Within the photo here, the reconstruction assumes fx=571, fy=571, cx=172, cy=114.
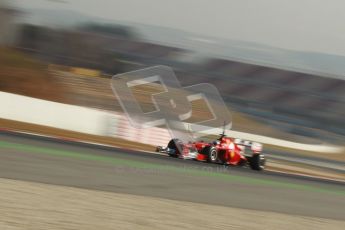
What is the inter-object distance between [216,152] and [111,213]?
26.5 feet

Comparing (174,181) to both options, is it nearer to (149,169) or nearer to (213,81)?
(149,169)

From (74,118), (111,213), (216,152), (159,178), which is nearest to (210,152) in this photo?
(216,152)

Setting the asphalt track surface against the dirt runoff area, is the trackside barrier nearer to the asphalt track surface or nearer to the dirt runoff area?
the asphalt track surface

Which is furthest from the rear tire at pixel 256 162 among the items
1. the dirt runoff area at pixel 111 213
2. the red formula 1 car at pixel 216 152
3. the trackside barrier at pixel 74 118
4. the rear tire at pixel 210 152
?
the dirt runoff area at pixel 111 213

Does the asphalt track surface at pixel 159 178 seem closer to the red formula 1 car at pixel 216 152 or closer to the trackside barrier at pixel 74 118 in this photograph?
the red formula 1 car at pixel 216 152

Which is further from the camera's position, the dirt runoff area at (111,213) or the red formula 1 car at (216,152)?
the red formula 1 car at (216,152)

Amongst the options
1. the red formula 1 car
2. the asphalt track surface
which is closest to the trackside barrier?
the red formula 1 car

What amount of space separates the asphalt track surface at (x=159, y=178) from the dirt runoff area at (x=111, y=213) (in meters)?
0.54

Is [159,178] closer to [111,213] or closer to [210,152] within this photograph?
[111,213]

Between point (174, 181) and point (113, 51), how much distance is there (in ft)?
144

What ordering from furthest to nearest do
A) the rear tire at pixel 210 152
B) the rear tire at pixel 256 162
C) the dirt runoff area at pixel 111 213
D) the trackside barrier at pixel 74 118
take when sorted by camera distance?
the trackside barrier at pixel 74 118 → the rear tire at pixel 256 162 → the rear tire at pixel 210 152 → the dirt runoff area at pixel 111 213

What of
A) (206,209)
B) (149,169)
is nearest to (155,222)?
(206,209)

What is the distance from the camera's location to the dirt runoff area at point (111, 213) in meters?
4.65

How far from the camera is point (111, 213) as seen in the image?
5.28 m
